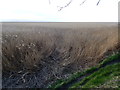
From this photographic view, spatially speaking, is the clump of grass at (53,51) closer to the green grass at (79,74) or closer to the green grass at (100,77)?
the green grass at (79,74)

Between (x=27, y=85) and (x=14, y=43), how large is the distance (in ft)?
7.00

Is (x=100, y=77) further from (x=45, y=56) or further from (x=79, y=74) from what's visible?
(x=45, y=56)

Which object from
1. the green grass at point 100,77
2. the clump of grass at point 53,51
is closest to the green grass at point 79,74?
the green grass at point 100,77

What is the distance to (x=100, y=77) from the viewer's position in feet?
19.4

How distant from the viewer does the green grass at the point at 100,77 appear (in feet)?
18.2

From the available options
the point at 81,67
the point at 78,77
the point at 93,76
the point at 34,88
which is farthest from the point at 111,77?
the point at 34,88

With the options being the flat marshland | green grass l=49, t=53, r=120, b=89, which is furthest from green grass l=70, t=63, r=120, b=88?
the flat marshland

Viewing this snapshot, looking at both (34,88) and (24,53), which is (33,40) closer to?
(24,53)

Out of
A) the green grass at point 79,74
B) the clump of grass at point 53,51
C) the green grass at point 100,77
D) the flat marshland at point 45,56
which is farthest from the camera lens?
the clump of grass at point 53,51

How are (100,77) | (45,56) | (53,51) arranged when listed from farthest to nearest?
(53,51) → (45,56) → (100,77)

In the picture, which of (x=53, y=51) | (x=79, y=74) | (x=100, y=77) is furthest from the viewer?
(x=53, y=51)

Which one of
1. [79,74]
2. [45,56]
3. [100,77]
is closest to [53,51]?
[45,56]

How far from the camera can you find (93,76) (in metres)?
6.25

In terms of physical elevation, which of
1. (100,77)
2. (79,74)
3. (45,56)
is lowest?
(79,74)
